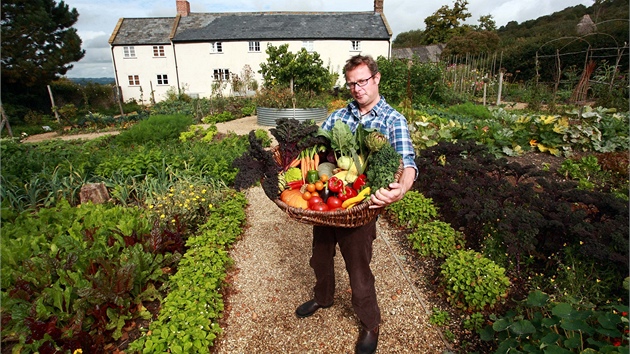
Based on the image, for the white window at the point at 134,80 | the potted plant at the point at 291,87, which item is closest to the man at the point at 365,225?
the potted plant at the point at 291,87

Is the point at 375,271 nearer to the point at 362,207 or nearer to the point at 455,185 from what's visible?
the point at 455,185

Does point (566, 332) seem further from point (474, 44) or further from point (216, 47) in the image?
point (474, 44)

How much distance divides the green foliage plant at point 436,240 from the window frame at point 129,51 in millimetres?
26274

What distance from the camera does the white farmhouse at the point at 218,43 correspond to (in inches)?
886

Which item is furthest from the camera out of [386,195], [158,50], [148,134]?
[158,50]

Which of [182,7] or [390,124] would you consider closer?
[390,124]

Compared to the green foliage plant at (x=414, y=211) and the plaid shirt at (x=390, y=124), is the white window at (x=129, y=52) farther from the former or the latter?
the plaid shirt at (x=390, y=124)

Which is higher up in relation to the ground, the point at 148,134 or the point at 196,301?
the point at 148,134

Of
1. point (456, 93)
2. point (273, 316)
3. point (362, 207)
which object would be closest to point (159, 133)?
point (273, 316)

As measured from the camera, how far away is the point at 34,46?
16969mm

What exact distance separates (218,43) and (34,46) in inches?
393

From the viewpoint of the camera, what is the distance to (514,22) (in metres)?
44.0

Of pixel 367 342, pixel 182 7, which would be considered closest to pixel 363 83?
pixel 367 342

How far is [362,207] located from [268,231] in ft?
8.30
